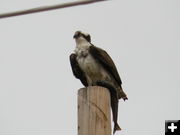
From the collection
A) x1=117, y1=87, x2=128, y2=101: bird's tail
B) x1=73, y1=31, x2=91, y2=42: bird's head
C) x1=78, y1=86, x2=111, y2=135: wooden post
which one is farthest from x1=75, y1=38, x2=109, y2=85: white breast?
x1=78, y1=86, x2=111, y2=135: wooden post

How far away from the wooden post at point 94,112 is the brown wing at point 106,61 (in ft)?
11.0

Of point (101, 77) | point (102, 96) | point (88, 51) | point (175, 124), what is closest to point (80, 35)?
point (88, 51)

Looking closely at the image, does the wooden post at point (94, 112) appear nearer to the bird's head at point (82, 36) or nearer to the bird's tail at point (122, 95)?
the bird's tail at point (122, 95)

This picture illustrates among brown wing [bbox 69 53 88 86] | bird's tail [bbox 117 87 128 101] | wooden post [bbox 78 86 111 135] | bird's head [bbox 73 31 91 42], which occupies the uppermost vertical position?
bird's head [bbox 73 31 91 42]

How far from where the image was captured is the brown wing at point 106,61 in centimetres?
832

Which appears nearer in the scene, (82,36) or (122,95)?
(122,95)

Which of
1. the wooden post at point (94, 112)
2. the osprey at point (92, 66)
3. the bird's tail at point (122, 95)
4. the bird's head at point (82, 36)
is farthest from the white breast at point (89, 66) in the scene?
the wooden post at point (94, 112)

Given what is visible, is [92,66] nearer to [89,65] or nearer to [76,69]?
[89,65]

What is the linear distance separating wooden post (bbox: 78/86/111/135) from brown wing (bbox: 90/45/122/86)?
11.0 ft

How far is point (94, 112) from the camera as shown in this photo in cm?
470

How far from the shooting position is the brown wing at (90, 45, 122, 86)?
8.32 m

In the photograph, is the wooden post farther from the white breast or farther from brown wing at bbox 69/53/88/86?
brown wing at bbox 69/53/88/86

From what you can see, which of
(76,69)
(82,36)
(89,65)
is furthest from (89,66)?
(82,36)

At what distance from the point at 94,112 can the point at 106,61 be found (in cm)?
383
